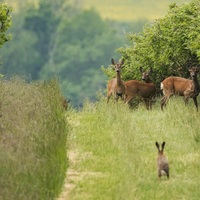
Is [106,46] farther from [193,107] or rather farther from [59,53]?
[193,107]

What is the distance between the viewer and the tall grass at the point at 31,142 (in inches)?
465

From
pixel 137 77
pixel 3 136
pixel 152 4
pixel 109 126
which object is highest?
pixel 152 4

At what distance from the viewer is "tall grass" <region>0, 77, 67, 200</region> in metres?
11.8

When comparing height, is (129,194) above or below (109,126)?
below

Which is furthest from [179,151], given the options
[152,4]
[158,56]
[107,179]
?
[152,4]

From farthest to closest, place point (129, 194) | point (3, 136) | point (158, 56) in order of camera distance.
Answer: point (158, 56)
point (3, 136)
point (129, 194)

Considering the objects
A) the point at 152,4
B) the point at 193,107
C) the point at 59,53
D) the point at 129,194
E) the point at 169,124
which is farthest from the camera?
the point at 152,4

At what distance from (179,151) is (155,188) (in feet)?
9.03

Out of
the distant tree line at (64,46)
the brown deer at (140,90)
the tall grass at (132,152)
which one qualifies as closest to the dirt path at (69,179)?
the tall grass at (132,152)

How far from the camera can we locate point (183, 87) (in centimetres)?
2303

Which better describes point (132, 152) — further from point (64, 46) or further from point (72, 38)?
point (72, 38)

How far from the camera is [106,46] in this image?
387ft

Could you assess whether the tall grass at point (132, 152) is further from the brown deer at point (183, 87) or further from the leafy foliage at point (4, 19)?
the leafy foliage at point (4, 19)

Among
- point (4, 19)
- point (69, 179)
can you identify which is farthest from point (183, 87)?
point (69, 179)
